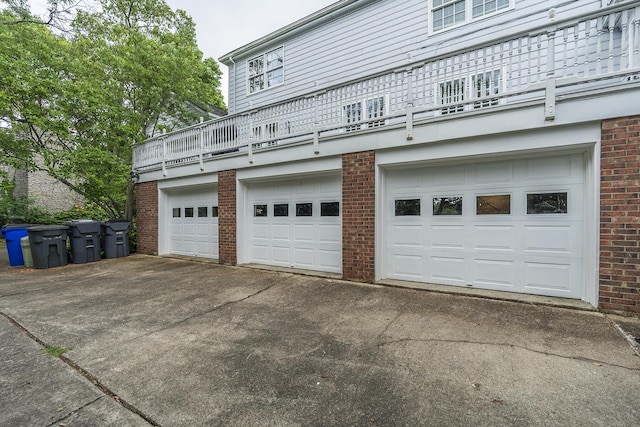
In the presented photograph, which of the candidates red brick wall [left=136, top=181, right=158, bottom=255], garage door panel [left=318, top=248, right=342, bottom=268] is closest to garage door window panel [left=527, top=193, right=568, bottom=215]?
garage door panel [left=318, top=248, right=342, bottom=268]

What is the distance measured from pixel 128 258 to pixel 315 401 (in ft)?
28.8

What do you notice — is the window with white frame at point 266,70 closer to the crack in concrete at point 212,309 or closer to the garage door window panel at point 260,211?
the garage door window panel at point 260,211

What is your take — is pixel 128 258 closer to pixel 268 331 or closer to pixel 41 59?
pixel 41 59

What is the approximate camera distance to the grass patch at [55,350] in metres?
2.79

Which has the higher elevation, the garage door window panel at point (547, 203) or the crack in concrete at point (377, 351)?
the garage door window panel at point (547, 203)

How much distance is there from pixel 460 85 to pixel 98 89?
9.81 metres

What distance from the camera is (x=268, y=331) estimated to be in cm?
330

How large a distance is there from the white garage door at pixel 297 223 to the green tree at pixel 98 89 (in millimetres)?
5283

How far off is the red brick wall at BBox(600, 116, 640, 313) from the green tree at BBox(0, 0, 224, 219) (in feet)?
35.7

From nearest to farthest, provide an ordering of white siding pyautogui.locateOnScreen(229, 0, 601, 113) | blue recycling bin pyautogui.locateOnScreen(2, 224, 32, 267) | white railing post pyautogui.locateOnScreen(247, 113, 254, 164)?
white siding pyautogui.locateOnScreen(229, 0, 601, 113) → white railing post pyautogui.locateOnScreen(247, 113, 254, 164) → blue recycling bin pyautogui.locateOnScreen(2, 224, 32, 267)

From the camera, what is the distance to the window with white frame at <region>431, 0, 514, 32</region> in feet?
21.2

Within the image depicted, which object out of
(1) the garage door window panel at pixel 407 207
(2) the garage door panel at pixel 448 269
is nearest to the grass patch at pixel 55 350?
(1) the garage door window panel at pixel 407 207

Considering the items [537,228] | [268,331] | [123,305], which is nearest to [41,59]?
[123,305]

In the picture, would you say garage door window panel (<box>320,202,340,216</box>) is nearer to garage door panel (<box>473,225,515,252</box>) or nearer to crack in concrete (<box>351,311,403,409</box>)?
garage door panel (<box>473,225,515,252</box>)
